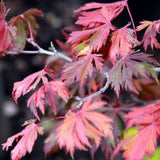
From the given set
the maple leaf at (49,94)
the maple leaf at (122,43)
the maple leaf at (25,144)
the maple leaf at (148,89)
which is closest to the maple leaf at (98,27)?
the maple leaf at (122,43)

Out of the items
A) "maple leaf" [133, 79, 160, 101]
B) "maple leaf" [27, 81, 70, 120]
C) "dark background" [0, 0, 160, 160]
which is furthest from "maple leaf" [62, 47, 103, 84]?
"dark background" [0, 0, 160, 160]

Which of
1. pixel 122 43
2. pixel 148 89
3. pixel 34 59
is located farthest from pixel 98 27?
pixel 34 59

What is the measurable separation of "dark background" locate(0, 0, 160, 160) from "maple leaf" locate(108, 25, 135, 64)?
1167 mm

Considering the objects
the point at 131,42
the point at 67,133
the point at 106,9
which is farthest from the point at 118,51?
the point at 67,133

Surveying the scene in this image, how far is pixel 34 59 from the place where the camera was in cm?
187

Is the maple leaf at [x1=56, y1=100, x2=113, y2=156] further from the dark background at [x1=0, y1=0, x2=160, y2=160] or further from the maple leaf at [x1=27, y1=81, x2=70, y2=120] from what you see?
the dark background at [x1=0, y1=0, x2=160, y2=160]

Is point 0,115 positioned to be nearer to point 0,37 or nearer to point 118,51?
point 0,37

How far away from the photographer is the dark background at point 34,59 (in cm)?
170

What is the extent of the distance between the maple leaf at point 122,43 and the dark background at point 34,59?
1167mm

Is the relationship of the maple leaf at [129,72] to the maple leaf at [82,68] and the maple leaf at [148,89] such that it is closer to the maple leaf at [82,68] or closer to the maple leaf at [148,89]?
the maple leaf at [82,68]

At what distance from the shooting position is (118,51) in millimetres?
567

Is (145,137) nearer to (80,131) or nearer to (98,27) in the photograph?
(80,131)

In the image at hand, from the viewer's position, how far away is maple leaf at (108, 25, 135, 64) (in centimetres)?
56

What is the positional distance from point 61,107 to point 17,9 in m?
1.13
